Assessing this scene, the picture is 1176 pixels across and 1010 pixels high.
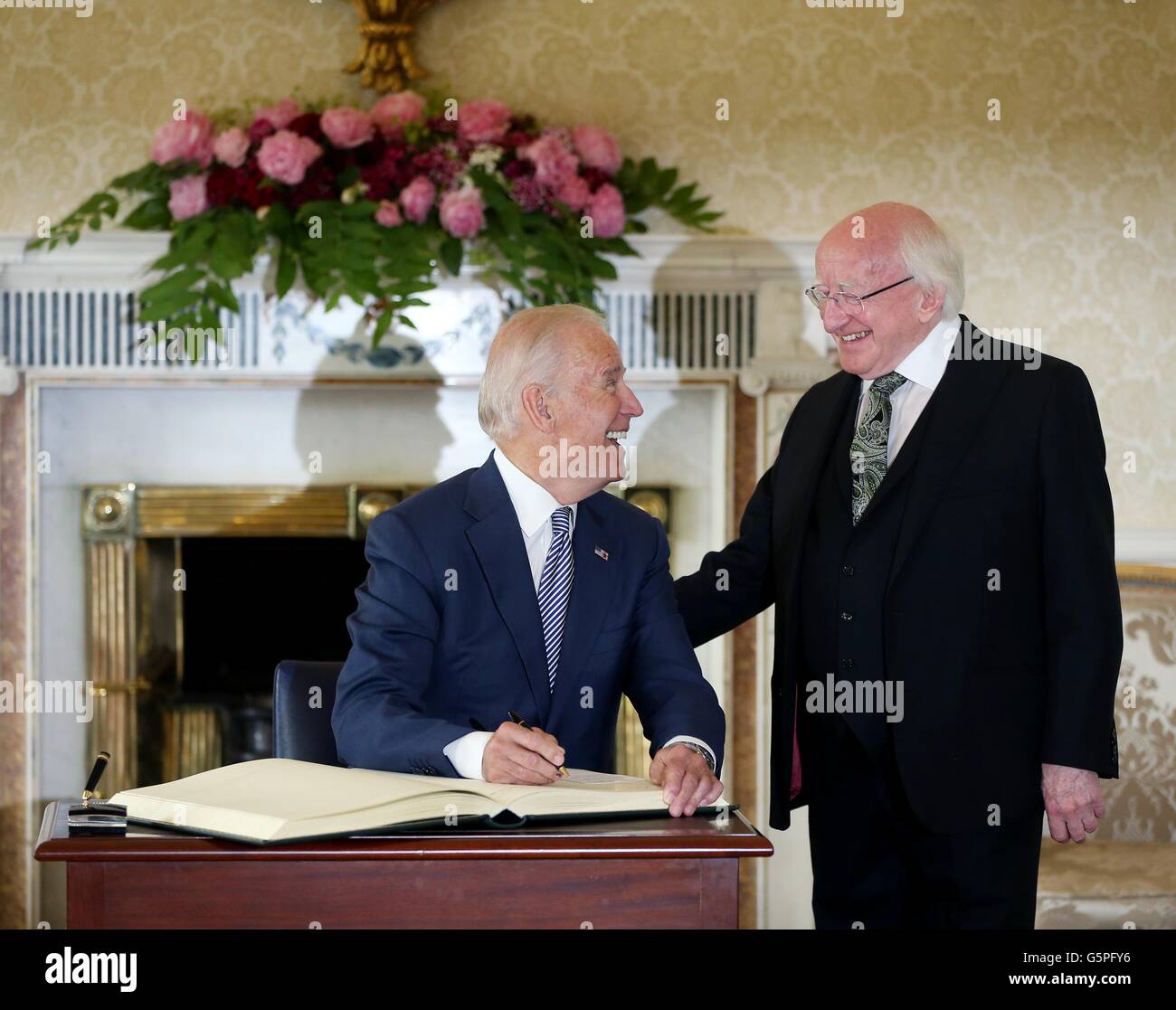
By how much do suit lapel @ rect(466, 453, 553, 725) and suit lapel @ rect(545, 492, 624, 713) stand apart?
2cm

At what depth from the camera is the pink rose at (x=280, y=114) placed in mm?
3539

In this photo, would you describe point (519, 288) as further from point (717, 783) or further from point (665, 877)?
point (665, 877)

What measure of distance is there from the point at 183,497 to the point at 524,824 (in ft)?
8.80

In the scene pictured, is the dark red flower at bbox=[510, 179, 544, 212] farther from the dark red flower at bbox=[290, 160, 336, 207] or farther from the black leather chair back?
the black leather chair back

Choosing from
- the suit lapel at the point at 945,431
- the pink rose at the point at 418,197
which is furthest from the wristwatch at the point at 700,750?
the pink rose at the point at 418,197

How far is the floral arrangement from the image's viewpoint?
11.3 feet

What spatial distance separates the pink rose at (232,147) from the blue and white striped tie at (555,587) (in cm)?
192

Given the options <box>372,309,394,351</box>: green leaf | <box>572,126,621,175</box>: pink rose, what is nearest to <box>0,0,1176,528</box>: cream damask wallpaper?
<box>572,126,621,175</box>: pink rose

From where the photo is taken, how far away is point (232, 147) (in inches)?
138

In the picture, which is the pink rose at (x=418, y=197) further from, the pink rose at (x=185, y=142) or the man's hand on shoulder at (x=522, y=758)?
the man's hand on shoulder at (x=522, y=758)

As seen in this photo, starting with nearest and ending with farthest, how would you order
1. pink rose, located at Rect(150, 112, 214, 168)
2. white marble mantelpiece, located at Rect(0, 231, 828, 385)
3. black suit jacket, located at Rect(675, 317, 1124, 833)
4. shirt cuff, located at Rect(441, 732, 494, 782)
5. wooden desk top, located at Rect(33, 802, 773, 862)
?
Answer: wooden desk top, located at Rect(33, 802, 773, 862) → shirt cuff, located at Rect(441, 732, 494, 782) → black suit jacket, located at Rect(675, 317, 1124, 833) → pink rose, located at Rect(150, 112, 214, 168) → white marble mantelpiece, located at Rect(0, 231, 828, 385)

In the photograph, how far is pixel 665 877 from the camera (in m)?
1.40

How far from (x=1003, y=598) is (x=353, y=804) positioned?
1.11 meters

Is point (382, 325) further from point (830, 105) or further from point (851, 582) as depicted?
point (851, 582)
